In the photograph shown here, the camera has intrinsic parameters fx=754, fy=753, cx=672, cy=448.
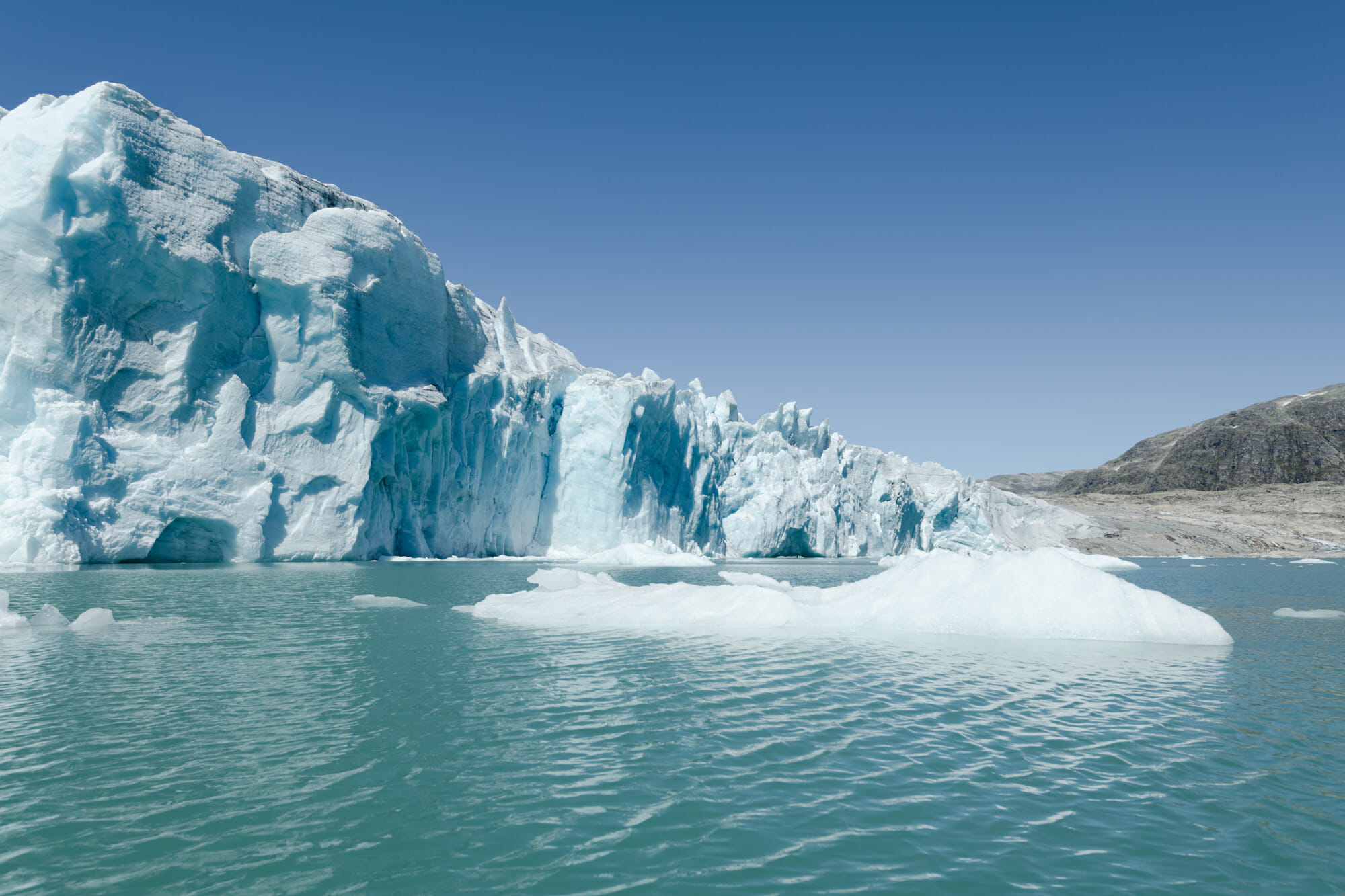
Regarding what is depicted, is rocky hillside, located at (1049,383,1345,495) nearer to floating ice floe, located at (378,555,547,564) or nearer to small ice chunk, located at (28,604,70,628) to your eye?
floating ice floe, located at (378,555,547,564)

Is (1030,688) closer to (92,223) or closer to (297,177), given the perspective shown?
(92,223)

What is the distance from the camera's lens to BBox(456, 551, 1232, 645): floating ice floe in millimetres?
13203

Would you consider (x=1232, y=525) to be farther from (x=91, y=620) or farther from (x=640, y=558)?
(x=91, y=620)

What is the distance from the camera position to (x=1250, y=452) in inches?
4432

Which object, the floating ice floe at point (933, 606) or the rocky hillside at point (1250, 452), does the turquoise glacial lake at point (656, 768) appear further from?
the rocky hillside at point (1250, 452)

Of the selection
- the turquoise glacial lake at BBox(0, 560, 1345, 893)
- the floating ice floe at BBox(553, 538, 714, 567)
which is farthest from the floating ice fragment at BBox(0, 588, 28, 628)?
the floating ice floe at BBox(553, 538, 714, 567)

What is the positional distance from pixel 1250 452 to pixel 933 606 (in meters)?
127

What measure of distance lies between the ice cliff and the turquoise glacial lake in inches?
745

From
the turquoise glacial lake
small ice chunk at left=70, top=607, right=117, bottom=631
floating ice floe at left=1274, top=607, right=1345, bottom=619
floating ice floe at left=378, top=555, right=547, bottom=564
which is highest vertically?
small ice chunk at left=70, top=607, right=117, bottom=631

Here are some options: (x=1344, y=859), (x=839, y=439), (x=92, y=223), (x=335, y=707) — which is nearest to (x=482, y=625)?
(x=335, y=707)

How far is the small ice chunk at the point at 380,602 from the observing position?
1695cm

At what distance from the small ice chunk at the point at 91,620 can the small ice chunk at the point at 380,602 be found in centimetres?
468

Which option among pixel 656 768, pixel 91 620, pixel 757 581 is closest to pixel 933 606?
pixel 757 581

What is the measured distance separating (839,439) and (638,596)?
44.0 m
